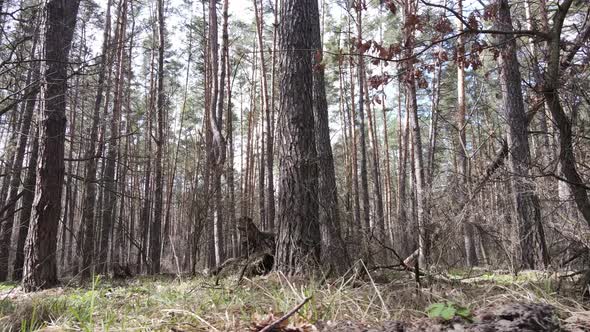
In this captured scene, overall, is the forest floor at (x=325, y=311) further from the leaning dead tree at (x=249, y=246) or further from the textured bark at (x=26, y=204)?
the textured bark at (x=26, y=204)

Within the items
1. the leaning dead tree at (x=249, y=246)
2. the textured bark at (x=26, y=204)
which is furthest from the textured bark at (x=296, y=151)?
the textured bark at (x=26, y=204)

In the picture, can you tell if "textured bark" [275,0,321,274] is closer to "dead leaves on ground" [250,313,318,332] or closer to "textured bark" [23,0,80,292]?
Result: "dead leaves on ground" [250,313,318,332]

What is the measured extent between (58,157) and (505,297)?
20.0ft

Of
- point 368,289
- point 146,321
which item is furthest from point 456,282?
point 146,321

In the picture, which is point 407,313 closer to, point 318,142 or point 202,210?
point 202,210

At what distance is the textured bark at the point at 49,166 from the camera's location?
5.28 m

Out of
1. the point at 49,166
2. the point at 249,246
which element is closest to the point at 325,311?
the point at 249,246

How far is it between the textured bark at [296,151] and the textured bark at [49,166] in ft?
11.4

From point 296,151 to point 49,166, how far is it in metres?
4.18

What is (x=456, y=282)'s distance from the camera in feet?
8.05

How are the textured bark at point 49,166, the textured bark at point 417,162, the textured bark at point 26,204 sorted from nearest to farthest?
the textured bark at point 417,162, the textured bark at point 49,166, the textured bark at point 26,204

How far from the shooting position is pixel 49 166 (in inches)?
217

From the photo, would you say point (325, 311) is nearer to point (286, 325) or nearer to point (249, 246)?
point (286, 325)

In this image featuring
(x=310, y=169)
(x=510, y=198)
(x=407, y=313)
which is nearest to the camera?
(x=407, y=313)
